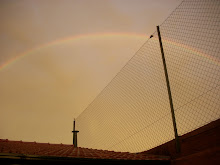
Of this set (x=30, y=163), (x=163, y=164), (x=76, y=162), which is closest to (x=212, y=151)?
(x=163, y=164)

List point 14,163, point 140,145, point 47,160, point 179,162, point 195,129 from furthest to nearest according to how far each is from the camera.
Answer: point 140,145
point 179,162
point 195,129
point 47,160
point 14,163

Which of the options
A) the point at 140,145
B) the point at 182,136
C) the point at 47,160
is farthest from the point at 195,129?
the point at 47,160

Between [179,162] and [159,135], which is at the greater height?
[159,135]

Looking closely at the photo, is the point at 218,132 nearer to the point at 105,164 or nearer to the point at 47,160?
Result: the point at 105,164

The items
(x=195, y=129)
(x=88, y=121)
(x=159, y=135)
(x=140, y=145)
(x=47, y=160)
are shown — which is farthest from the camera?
(x=88, y=121)

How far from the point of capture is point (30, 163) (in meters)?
3.37

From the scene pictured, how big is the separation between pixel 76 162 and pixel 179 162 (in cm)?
209

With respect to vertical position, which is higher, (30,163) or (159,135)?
(159,135)

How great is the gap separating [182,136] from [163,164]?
78 centimetres

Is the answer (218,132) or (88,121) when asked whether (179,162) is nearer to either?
(218,132)

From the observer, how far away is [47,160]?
3391mm

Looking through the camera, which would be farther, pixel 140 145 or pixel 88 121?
pixel 88 121

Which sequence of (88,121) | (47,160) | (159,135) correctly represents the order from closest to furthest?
(47,160) → (159,135) → (88,121)

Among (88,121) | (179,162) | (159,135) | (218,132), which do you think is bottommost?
(179,162)
